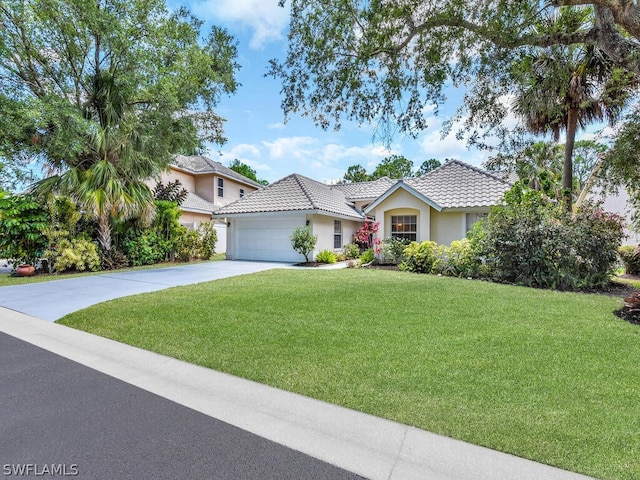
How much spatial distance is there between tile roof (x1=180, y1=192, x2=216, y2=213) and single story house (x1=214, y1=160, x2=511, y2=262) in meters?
3.57

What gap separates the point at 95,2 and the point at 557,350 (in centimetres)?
1596

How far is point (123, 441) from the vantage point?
9.05 ft

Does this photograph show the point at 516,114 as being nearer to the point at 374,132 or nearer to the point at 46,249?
the point at 374,132

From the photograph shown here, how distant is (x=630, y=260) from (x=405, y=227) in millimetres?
9710

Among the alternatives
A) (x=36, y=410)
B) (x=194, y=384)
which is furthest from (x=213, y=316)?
(x=36, y=410)

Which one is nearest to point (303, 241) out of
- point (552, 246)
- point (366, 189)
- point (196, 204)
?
point (552, 246)

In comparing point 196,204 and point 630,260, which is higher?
point 196,204

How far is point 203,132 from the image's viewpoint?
53.5ft

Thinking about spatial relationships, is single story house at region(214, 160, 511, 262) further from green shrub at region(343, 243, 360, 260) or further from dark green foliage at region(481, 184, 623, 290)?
dark green foliage at region(481, 184, 623, 290)

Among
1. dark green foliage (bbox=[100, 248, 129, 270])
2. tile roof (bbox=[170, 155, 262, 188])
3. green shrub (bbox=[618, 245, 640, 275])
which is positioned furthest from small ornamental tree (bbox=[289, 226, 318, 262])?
green shrub (bbox=[618, 245, 640, 275])

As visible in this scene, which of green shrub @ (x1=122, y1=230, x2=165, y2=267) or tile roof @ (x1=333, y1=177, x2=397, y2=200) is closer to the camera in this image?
green shrub @ (x1=122, y1=230, x2=165, y2=267)

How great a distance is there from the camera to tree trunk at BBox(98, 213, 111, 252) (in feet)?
45.1

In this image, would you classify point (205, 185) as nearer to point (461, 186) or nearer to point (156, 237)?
point (156, 237)

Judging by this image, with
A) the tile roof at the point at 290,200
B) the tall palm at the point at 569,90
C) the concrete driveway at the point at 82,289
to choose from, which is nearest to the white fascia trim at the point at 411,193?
the tile roof at the point at 290,200
